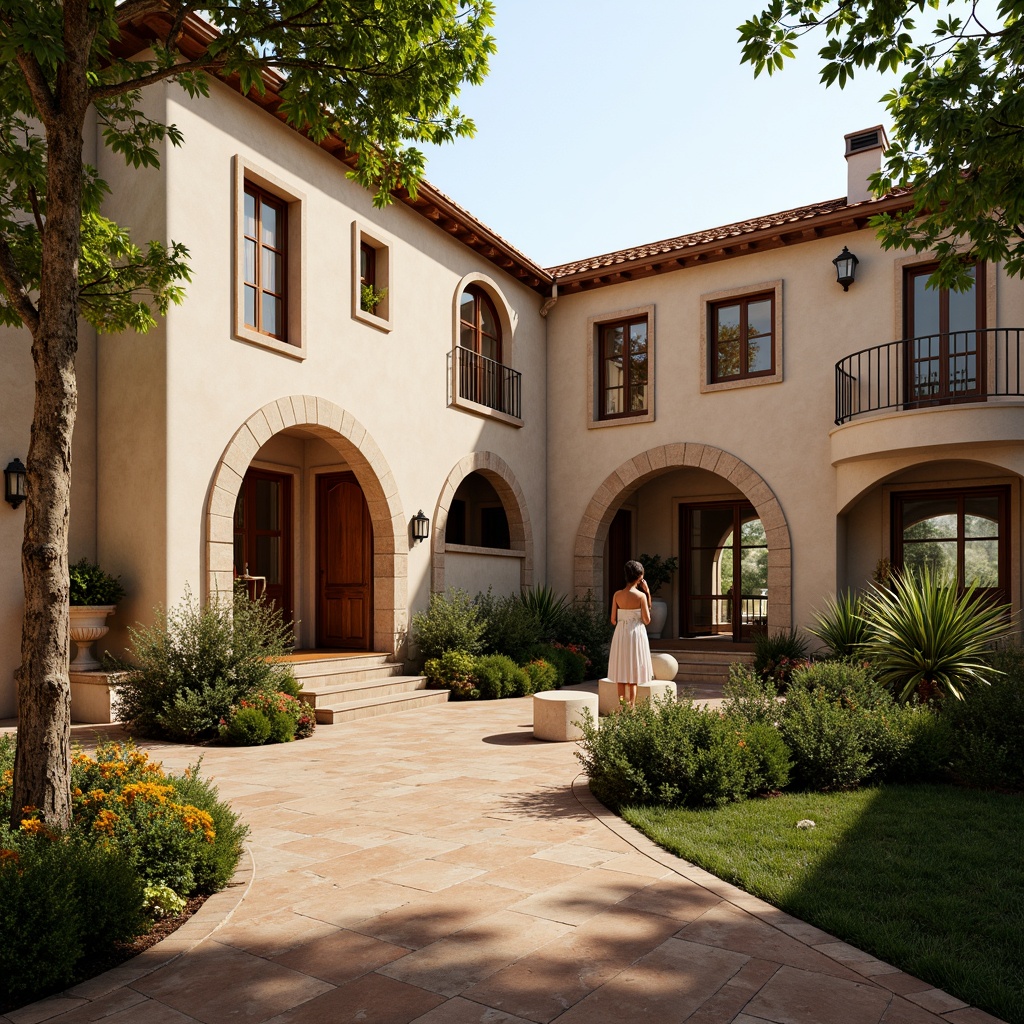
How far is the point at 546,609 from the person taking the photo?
46.5ft

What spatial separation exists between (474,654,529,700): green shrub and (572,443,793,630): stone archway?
3.76m

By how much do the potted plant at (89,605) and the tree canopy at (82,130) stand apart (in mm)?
2977

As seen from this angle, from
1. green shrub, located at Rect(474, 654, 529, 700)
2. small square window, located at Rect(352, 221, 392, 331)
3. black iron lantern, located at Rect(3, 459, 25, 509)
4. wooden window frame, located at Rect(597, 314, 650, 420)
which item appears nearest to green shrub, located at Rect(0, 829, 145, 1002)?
black iron lantern, located at Rect(3, 459, 25, 509)

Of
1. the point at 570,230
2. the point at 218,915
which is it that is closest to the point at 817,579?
the point at 570,230

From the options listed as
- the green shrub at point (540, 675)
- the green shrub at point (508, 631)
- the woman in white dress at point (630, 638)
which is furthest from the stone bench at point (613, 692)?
the green shrub at point (508, 631)

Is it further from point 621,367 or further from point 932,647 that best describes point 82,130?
point 621,367

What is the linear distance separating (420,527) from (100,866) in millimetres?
8886

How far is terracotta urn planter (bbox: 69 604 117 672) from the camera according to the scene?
8.48 metres

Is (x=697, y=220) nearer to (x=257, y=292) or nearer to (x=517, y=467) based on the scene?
(x=517, y=467)

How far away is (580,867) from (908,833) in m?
1.99

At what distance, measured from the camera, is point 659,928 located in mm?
3662

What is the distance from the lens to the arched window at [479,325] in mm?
14172

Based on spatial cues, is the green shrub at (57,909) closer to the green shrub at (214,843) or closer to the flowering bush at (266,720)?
the green shrub at (214,843)

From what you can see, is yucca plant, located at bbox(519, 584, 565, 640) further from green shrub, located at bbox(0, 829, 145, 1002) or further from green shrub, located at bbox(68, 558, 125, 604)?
green shrub, located at bbox(0, 829, 145, 1002)
